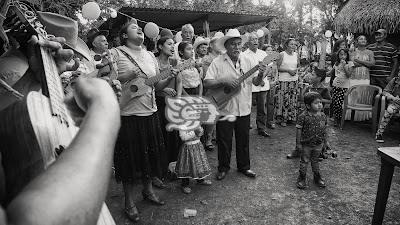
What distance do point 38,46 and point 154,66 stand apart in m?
2.23

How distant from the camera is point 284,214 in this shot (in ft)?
Result: 10.7

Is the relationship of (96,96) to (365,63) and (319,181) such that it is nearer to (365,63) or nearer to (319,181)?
(319,181)

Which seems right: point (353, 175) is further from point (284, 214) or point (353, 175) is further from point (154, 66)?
point (154, 66)

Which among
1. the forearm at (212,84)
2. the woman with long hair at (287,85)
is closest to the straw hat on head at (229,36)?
the forearm at (212,84)

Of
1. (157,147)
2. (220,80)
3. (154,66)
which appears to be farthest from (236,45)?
(157,147)

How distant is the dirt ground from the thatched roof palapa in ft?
12.8

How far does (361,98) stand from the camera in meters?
6.61

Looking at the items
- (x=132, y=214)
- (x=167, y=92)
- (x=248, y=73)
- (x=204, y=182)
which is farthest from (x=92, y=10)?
(x=132, y=214)

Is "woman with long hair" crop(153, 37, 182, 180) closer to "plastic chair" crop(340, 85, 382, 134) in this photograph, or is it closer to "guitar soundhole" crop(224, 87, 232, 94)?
"guitar soundhole" crop(224, 87, 232, 94)

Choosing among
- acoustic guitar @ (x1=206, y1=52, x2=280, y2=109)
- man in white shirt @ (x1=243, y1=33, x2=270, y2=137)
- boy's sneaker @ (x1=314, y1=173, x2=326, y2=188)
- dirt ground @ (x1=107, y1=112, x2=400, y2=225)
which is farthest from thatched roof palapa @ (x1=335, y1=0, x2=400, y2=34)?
boy's sneaker @ (x1=314, y1=173, x2=326, y2=188)

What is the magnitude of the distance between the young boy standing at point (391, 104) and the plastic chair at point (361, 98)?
0.97 feet

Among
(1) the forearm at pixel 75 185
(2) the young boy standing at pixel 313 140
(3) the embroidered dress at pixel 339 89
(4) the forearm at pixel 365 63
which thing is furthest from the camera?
(3) the embroidered dress at pixel 339 89

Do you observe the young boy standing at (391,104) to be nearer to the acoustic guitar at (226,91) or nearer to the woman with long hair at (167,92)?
the acoustic guitar at (226,91)

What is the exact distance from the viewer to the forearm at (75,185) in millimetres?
433
